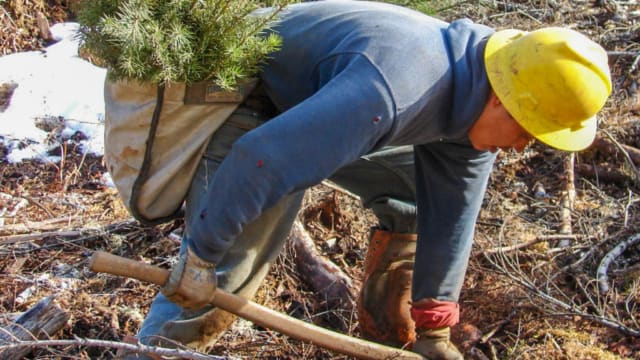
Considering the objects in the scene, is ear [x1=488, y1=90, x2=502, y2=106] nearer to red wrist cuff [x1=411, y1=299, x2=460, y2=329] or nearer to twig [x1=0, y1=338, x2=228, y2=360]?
red wrist cuff [x1=411, y1=299, x2=460, y2=329]

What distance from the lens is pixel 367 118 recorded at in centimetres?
227

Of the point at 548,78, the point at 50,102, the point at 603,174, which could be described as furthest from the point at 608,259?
the point at 50,102

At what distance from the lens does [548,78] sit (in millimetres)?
Answer: 2363

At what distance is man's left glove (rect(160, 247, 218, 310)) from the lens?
2574 millimetres

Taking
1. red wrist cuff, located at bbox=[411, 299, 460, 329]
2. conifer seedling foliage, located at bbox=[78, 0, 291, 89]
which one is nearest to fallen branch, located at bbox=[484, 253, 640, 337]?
→ red wrist cuff, located at bbox=[411, 299, 460, 329]

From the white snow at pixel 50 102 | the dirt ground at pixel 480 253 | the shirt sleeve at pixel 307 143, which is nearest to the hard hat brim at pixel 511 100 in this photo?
the shirt sleeve at pixel 307 143

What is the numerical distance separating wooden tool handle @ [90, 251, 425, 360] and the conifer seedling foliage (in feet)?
2.08

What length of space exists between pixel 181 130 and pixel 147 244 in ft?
4.52

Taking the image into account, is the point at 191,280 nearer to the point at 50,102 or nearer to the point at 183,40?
the point at 183,40

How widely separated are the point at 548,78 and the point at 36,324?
2.26 metres

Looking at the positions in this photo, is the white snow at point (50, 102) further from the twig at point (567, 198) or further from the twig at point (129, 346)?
the twig at point (567, 198)

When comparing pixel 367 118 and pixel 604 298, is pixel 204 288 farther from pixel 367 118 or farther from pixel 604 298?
pixel 604 298

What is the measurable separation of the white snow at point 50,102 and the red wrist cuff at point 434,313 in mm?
2804

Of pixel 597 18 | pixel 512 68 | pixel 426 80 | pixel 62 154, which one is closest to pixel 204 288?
pixel 426 80
